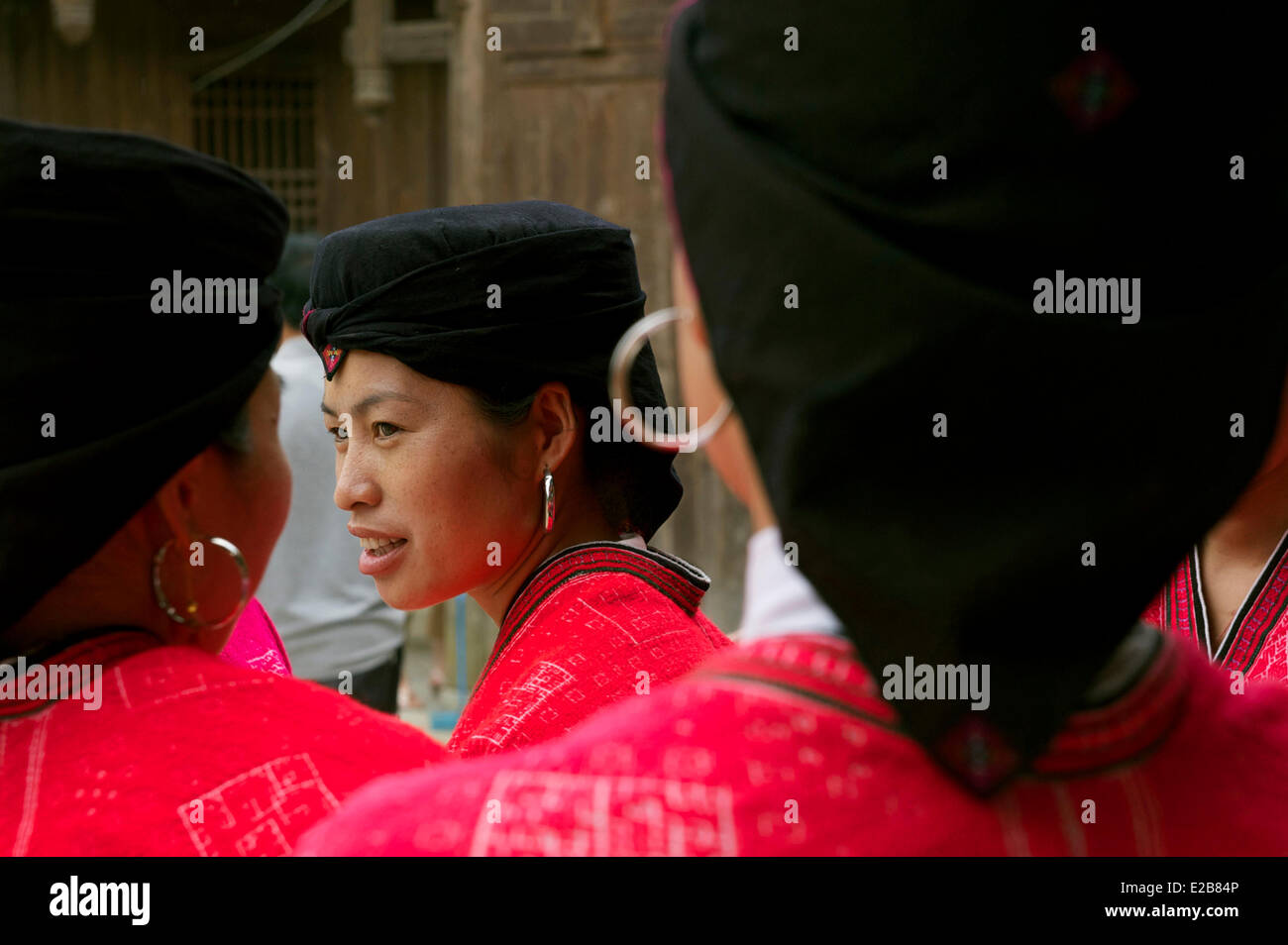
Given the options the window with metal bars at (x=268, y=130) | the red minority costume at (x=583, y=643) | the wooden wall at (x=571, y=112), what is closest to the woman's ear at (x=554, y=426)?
the red minority costume at (x=583, y=643)

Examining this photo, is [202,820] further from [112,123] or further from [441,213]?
[112,123]

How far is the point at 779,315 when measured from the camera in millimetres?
917

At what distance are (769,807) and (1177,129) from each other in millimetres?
495

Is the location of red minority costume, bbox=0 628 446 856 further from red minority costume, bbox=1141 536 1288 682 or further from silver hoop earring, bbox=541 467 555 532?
red minority costume, bbox=1141 536 1288 682

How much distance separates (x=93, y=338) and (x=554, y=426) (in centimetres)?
105

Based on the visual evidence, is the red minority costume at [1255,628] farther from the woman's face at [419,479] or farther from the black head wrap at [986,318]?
the black head wrap at [986,318]

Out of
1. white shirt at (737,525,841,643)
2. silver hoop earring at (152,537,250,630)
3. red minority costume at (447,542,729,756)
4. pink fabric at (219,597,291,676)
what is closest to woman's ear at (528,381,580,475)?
red minority costume at (447,542,729,756)

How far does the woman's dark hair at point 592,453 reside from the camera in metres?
2.21

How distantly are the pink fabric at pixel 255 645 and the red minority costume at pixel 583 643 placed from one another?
0.39 meters

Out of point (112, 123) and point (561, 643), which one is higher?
point (112, 123)

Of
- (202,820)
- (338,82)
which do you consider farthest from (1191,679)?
(338,82)

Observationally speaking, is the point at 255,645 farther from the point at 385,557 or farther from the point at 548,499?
the point at 548,499

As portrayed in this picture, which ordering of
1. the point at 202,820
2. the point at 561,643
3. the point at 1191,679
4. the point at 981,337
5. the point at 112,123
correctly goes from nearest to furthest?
the point at 981,337, the point at 1191,679, the point at 202,820, the point at 561,643, the point at 112,123

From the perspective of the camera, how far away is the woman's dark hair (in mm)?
2207
